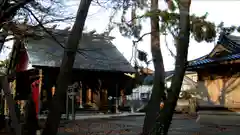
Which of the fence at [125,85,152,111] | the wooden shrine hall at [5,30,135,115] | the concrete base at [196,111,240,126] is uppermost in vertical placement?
the wooden shrine hall at [5,30,135,115]

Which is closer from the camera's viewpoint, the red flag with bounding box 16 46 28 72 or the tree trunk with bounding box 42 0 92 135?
the tree trunk with bounding box 42 0 92 135

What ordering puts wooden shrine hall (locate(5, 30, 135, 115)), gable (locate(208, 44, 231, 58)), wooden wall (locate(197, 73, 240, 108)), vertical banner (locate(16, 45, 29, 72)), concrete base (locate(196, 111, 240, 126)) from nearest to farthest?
concrete base (locate(196, 111, 240, 126))
wooden wall (locate(197, 73, 240, 108))
gable (locate(208, 44, 231, 58))
wooden shrine hall (locate(5, 30, 135, 115))
vertical banner (locate(16, 45, 29, 72))

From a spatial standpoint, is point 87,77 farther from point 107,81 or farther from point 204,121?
point 204,121

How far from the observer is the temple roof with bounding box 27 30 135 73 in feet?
75.2

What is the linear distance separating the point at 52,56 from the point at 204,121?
428 inches

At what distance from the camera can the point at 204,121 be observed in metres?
16.8

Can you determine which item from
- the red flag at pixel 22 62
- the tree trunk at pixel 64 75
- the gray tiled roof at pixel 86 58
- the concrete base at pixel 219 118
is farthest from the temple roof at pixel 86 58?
the tree trunk at pixel 64 75

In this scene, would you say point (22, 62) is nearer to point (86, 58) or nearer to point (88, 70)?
point (88, 70)

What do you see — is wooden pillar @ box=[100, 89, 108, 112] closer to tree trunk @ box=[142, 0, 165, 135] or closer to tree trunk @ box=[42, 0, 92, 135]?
tree trunk @ box=[142, 0, 165, 135]

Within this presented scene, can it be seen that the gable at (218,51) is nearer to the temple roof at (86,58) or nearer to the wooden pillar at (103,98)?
the temple roof at (86,58)

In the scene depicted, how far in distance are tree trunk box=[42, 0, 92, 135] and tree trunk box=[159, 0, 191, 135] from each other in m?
3.05

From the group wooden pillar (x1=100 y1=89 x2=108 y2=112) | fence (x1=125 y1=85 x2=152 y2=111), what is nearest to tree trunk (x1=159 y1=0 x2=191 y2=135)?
wooden pillar (x1=100 y1=89 x2=108 y2=112)

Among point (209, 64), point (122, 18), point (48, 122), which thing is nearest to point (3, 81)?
point (48, 122)

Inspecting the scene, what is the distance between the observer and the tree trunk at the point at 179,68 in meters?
7.53
